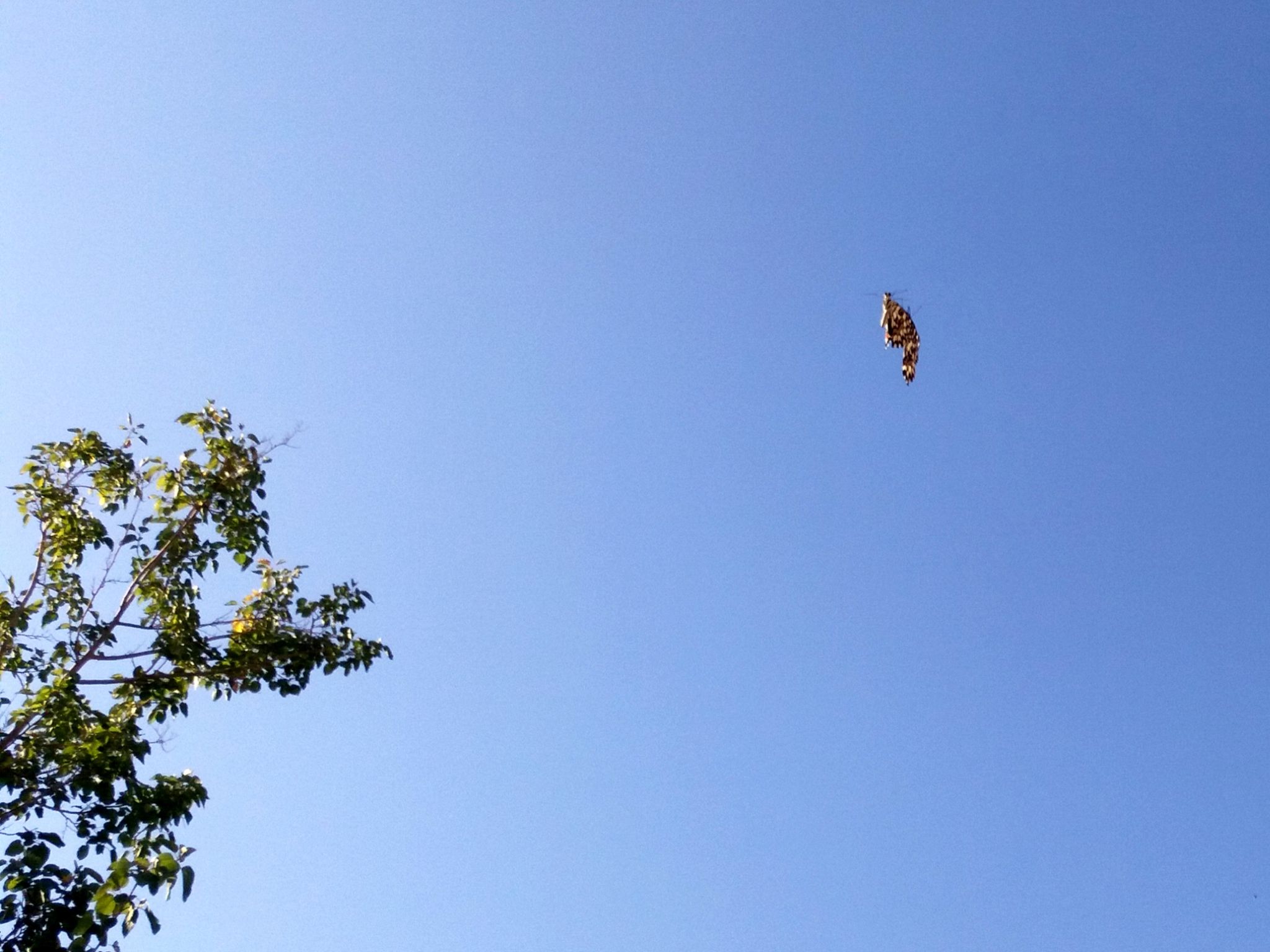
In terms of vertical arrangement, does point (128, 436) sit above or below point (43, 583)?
above

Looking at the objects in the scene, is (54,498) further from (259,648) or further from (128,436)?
(259,648)

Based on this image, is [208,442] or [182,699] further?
[208,442]

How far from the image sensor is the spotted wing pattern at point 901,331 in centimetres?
1938

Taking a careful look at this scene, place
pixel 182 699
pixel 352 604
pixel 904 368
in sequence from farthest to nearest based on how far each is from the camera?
pixel 904 368 → pixel 352 604 → pixel 182 699

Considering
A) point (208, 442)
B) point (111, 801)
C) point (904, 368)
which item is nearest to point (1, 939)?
point (111, 801)

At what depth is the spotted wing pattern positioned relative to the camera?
19.4 m

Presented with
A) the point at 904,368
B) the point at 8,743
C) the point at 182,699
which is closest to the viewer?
the point at 8,743

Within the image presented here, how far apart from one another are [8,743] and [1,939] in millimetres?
1790

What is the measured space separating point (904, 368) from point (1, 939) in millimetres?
16281

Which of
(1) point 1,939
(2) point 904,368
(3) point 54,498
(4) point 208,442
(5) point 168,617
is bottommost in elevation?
(1) point 1,939

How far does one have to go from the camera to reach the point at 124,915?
7.40 meters

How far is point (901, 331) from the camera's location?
1956 centimetres

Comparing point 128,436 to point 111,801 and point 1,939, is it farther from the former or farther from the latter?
point 1,939

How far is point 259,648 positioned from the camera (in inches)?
405
